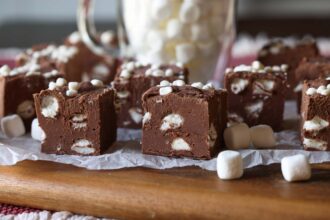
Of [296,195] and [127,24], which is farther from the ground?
[127,24]

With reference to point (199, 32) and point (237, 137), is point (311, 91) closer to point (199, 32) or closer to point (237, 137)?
point (237, 137)

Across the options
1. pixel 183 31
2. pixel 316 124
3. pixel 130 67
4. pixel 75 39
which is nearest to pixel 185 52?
pixel 183 31

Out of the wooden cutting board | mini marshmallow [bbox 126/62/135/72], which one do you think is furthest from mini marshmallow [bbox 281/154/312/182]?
mini marshmallow [bbox 126/62/135/72]

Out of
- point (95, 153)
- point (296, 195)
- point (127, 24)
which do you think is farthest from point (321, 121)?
point (127, 24)

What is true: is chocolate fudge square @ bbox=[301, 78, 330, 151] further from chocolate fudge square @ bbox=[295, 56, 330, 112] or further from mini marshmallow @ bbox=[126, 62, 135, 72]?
mini marshmallow @ bbox=[126, 62, 135, 72]

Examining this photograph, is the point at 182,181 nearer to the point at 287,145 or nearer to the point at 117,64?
the point at 287,145

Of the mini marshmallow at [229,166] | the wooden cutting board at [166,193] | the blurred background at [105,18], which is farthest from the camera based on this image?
the blurred background at [105,18]

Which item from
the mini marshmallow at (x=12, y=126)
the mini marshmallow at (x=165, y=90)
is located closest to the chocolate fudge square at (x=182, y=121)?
the mini marshmallow at (x=165, y=90)

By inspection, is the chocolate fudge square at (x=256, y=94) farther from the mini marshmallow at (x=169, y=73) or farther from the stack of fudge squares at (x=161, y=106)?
the mini marshmallow at (x=169, y=73)
